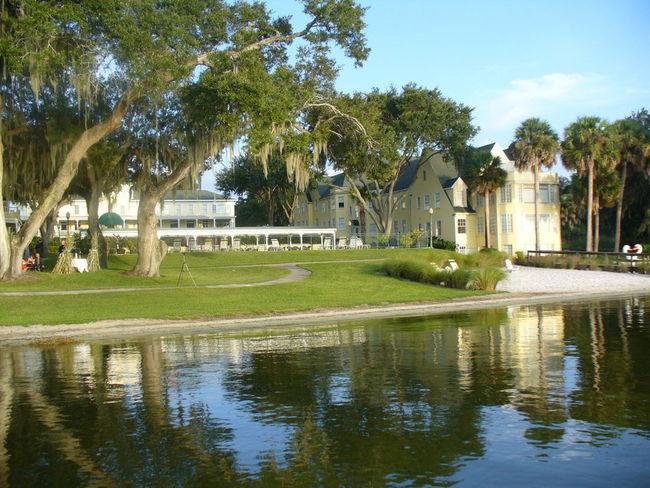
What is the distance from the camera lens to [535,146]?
2082 inches

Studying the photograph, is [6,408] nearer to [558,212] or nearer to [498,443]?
[498,443]

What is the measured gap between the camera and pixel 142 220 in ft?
97.6

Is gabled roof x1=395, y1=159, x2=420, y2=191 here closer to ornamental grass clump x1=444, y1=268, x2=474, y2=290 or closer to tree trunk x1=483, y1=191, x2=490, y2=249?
tree trunk x1=483, y1=191, x2=490, y2=249

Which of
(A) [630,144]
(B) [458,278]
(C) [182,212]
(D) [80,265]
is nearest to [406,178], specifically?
(A) [630,144]

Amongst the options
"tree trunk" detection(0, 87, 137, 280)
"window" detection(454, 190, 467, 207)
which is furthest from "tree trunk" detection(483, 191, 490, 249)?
"tree trunk" detection(0, 87, 137, 280)

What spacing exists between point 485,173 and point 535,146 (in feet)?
16.5

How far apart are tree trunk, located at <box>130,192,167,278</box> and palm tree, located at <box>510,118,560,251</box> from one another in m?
34.0

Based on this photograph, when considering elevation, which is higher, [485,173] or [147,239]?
[485,173]

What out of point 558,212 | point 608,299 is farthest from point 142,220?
point 558,212

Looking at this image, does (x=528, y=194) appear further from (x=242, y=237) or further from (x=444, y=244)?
(x=242, y=237)

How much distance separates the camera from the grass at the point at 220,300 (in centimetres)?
1934

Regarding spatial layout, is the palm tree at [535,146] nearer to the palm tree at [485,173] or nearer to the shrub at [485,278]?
the palm tree at [485,173]

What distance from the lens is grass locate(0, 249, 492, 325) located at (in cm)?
1934

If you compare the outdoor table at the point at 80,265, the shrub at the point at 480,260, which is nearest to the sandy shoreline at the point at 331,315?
the shrub at the point at 480,260
